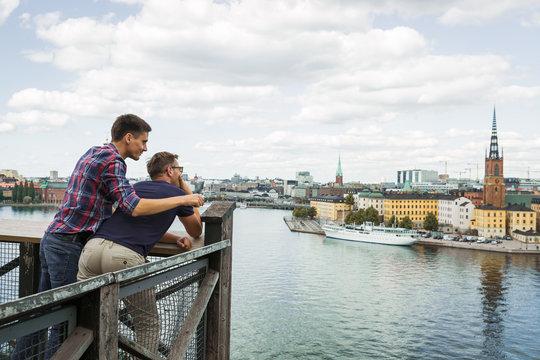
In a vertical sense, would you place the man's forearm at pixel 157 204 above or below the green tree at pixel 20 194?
above

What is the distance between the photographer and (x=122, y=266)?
1403 millimetres

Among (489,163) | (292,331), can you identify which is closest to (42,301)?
(292,331)

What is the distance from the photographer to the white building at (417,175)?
16175 cm

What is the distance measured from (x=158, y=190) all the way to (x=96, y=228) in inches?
9.1

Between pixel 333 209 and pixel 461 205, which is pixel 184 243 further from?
pixel 333 209

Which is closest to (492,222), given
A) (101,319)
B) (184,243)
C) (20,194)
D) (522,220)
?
(522,220)

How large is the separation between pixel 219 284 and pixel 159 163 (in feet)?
1.62

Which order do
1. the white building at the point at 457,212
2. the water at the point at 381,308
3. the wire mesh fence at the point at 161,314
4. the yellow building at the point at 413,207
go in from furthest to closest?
the yellow building at the point at 413,207 → the white building at the point at 457,212 → the water at the point at 381,308 → the wire mesh fence at the point at 161,314

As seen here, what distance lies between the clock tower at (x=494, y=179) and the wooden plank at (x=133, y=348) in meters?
56.2

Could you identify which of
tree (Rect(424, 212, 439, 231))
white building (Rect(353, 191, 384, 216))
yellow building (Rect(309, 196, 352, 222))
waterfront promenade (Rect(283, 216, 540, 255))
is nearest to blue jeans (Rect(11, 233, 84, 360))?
waterfront promenade (Rect(283, 216, 540, 255))

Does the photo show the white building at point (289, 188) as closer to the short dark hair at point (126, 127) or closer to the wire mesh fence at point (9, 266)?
the wire mesh fence at point (9, 266)

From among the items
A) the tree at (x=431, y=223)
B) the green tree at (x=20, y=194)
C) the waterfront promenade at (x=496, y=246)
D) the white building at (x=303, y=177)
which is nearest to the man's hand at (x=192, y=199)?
the waterfront promenade at (x=496, y=246)

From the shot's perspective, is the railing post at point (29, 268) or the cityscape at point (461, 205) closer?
the railing post at point (29, 268)

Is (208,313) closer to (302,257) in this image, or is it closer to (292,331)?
(292,331)
